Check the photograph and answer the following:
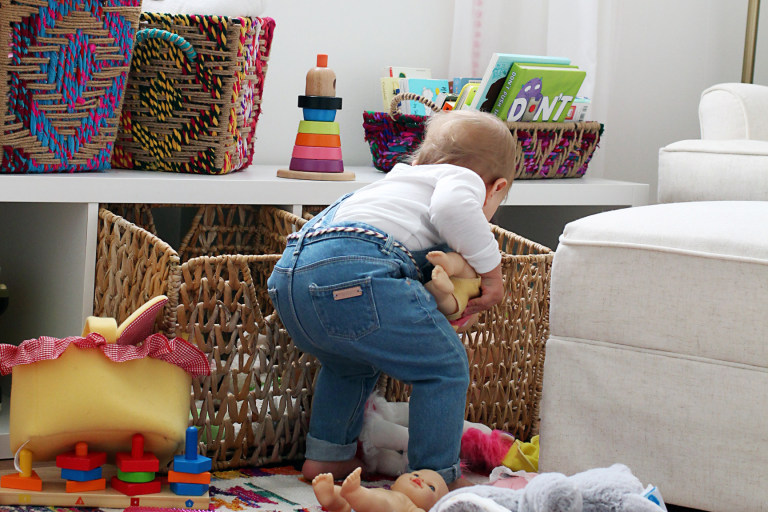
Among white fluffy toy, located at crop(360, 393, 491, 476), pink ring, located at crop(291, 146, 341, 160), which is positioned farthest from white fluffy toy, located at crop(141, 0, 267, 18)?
white fluffy toy, located at crop(360, 393, 491, 476)

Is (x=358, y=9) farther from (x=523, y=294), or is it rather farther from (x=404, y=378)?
(x=404, y=378)

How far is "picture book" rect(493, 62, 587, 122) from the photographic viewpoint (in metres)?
1.64

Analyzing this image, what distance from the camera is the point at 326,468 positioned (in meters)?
1.20

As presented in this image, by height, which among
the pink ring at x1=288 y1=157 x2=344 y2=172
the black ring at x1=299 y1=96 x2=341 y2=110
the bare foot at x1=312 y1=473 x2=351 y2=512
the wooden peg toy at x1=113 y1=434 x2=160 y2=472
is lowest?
the wooden peg toy at x1=113 y1=434 x2=160 y2=472

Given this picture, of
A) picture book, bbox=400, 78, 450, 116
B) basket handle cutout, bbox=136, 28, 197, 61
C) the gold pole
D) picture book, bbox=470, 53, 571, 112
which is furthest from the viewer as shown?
the gold pole

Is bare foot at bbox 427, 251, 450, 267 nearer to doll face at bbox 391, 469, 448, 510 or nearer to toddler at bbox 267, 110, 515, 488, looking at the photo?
toddler at bbox 267, 110, 515, 488

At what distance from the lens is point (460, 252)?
3.74 feet

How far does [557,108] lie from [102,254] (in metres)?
0.90

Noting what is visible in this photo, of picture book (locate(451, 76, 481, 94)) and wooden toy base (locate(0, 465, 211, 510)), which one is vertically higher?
picture book (locate(451, 76, 481, 94))

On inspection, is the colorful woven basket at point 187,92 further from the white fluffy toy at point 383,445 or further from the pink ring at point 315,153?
the white fluffy toy at point 383,445

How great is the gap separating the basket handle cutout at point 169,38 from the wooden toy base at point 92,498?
25.6 inches

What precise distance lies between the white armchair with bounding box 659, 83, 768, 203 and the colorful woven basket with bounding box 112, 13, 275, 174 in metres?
0.73

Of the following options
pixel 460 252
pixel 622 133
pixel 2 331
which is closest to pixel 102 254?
pixel 2 331

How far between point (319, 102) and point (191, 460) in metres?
0.66
